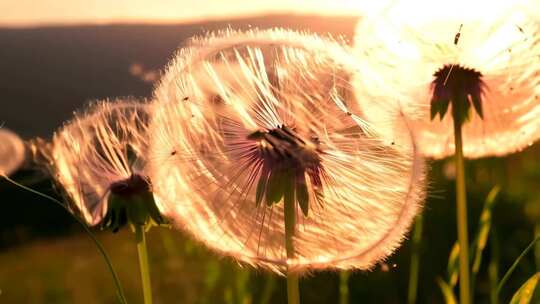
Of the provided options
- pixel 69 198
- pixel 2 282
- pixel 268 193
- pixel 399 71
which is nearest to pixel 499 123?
pixel 399 71

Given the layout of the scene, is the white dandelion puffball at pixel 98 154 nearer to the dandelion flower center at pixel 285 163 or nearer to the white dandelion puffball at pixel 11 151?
the white dandelion puffball at pixel 11 151

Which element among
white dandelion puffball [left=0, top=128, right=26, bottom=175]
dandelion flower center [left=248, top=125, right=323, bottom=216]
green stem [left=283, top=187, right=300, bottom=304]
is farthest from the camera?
white dandelion puffball [left=0, top=128, right=26, bottom=175]

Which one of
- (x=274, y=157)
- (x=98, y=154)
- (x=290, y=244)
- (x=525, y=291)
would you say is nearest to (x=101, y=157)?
(x=98, y=154)

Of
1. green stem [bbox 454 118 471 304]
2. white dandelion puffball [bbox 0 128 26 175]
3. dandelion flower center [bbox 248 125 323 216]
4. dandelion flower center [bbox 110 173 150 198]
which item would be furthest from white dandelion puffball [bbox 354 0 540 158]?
white dandelion puffball [bbox 0 128 26 175]

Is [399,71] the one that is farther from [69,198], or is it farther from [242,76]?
[69,198]

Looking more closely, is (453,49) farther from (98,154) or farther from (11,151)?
(11,151)

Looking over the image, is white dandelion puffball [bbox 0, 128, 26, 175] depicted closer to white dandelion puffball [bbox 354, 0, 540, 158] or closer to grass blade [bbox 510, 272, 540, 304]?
white dandelion puffball [bbox 354, 0, 540, 158]
